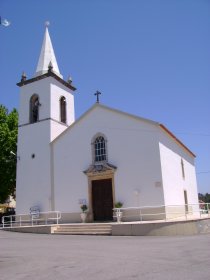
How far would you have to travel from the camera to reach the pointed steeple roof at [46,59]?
2531 cm

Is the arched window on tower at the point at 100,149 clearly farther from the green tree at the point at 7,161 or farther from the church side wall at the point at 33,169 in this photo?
the green tree at the point at 7,161

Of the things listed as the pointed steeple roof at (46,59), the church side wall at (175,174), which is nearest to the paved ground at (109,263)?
the church side wall at (175,174)

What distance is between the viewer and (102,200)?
2033 cm

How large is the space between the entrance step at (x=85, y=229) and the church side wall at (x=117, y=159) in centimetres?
272

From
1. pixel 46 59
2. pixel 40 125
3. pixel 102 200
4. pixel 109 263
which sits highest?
pixel 46 59

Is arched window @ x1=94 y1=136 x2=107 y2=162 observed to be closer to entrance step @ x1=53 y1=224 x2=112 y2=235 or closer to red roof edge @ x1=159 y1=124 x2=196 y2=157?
red roof edge @ x1=159 y1=124 x2=196 y2=157

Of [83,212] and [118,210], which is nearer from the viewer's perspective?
[118,210]

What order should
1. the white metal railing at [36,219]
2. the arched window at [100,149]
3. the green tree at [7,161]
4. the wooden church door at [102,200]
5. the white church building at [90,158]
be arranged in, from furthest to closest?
the green tree at [7,161] < the white metal railing at [36,219] < the arched window at [100,149] < the wooden church door at [102,200] < the white church building at [90,158]

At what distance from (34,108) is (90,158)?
22.3ft

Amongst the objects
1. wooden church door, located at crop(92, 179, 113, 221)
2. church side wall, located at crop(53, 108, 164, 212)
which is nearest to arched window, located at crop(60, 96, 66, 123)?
church side wall, located at crop(53, 108, 164, 212)

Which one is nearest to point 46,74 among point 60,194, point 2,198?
point 60,194

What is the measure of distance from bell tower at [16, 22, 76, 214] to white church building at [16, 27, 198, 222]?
7cm

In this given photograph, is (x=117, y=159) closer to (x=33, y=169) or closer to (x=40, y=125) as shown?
(x=33, y=169)

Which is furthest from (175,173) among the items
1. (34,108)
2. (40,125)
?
(34,108)
